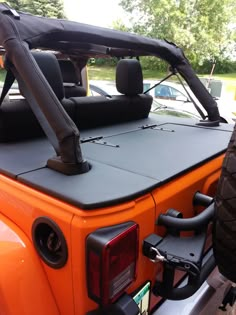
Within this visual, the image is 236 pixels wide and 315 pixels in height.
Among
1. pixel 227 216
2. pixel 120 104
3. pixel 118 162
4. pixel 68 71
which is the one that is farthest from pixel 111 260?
pixel 68 71

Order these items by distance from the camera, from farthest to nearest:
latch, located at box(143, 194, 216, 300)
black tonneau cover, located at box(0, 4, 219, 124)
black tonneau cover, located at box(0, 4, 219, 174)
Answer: black tonneau cover, located at box(0, 4, 219, 124) < black tonneau cover, located at box(0, 4, 219, 174) < latch, located at box(143, 194, 216, 300)

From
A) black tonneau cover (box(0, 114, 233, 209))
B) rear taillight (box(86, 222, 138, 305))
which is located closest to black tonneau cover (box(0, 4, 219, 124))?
black tonneau cover (box(0, 114, 233, 209))

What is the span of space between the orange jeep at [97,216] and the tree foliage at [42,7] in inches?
852

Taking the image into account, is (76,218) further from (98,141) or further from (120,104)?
(120,104)

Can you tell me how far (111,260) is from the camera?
43.6 inches

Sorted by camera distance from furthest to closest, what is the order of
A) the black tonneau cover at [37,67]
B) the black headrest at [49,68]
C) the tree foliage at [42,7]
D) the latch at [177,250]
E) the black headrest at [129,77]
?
1. the tree foliage at [42,7]
2. the black headrest at [129,77]
3. the black headrest at [49,68]
4. the black tonneau cover at [37,67]
5. the latch at [177,250]

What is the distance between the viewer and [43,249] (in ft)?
3.99

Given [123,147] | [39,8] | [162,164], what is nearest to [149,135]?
[123,147]

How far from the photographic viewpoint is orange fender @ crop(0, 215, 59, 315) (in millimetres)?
1133

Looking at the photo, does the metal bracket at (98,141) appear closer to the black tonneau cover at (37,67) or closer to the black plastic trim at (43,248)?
the black tonneau cover at (37,67)

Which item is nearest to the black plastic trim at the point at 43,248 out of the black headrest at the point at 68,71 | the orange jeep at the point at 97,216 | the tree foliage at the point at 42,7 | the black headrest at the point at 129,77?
the orange jeep at the point at 97,216

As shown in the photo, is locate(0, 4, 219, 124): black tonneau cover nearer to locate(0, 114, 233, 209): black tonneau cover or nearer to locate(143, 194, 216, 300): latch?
locate(0, 114, 233, 209): black tonneau cover

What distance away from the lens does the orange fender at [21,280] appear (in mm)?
1133

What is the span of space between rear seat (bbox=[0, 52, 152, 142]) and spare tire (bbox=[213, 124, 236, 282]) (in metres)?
1.34
